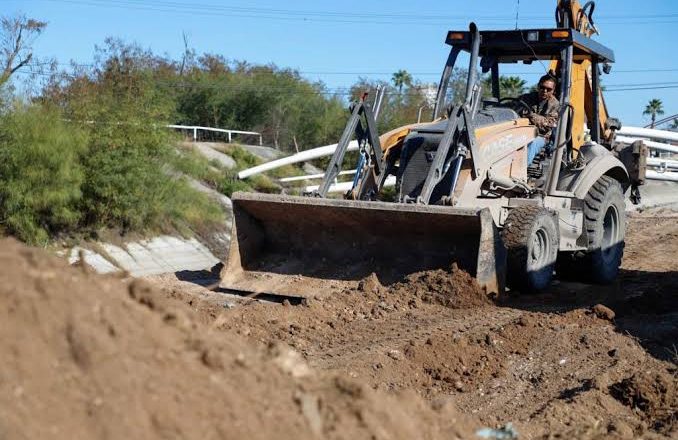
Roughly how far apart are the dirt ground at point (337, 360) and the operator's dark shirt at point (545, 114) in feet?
5.86

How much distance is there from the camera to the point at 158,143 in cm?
1455

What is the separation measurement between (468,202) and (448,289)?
1.21m

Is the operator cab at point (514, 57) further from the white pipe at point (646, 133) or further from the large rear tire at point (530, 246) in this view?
the white pipe at point (646, 133)

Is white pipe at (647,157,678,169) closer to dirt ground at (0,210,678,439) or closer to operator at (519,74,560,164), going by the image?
dirt ground at (0,210,678,439)

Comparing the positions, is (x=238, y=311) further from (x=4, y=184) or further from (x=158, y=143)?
(x=158, y=143)

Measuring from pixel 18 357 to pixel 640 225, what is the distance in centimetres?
1570

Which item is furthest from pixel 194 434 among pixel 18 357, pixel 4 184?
pixel 4 184

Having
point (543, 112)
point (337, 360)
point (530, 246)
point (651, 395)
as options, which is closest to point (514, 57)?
point (543, 112)

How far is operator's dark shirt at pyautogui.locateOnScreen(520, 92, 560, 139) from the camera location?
10.4 metres

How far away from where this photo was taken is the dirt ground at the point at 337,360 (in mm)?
3375

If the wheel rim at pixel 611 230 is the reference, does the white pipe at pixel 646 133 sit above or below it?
above

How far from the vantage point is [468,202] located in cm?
946

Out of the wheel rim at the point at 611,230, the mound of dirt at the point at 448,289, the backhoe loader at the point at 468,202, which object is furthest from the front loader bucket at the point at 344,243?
the wheel rim at the point at 611,230

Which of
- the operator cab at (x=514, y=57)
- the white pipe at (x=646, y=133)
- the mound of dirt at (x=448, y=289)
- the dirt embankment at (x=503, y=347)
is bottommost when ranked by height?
the dirt embankment at (x=503, y=347)
